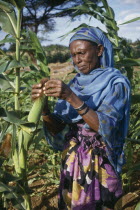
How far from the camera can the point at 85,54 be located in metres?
1.31

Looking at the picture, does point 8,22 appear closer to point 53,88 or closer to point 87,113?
point 53,88

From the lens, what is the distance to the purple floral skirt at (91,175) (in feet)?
4.38

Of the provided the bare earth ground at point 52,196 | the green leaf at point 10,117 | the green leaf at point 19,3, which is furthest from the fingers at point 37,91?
the bare earth ground at point 52,196

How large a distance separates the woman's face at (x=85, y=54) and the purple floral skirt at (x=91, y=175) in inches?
11.5

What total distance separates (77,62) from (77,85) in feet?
0.44

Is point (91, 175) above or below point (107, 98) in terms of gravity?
below

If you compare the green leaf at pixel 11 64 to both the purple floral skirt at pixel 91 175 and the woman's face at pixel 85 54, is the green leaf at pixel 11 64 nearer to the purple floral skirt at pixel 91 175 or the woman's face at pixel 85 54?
the woman's face at pixel 85 54

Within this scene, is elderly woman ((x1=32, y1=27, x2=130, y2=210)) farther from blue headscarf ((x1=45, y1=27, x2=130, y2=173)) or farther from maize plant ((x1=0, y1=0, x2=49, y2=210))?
maize plant ((x1=0, y1=0, x2=49, y2=210))

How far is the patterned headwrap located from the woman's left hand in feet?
1.01

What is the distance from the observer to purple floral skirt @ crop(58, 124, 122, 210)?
1335mm

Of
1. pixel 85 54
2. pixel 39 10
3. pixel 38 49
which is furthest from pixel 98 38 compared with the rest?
pixel 39 10

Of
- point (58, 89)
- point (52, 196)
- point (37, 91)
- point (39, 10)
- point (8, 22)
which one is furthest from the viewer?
point (39, 10)

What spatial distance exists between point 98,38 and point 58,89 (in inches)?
15.6

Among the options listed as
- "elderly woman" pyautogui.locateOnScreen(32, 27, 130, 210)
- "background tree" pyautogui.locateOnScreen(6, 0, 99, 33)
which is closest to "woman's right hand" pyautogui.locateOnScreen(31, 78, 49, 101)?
"elderly woman" pyautogui.locateOnScreen(32, 27, 130, 210)
